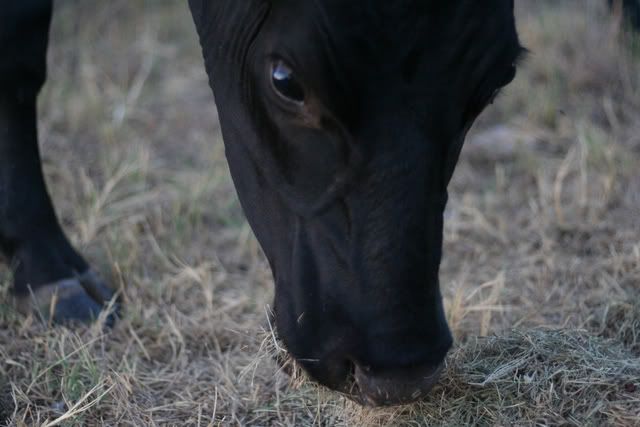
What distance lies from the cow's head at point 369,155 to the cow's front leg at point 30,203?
1018 millimetres

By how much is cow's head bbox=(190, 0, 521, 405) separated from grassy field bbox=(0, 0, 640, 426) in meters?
0.25

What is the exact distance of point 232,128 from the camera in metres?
1.94

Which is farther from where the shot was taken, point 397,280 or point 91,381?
point 91,381

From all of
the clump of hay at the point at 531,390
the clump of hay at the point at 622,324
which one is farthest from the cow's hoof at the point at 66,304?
the clump of hay at the point at 622,324

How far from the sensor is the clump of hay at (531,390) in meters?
1.96

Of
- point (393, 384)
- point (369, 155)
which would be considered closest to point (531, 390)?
point (393, 384)

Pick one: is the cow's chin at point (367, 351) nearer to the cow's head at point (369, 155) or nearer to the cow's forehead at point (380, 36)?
the cow's head at point (369, 155)

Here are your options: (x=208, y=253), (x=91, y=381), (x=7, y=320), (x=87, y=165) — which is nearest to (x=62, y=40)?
(x=87, y=165)

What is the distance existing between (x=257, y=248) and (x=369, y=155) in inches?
60.9

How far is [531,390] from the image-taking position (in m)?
2.01

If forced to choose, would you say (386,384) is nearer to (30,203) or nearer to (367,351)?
(367,351)

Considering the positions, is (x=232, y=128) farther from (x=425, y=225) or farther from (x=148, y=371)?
(x=148, y=371)

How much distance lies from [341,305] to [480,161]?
2.27 meters

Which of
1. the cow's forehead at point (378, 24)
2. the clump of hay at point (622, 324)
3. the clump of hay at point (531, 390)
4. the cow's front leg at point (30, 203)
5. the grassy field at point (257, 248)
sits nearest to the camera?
the cow's forehead at point (378, 24)
